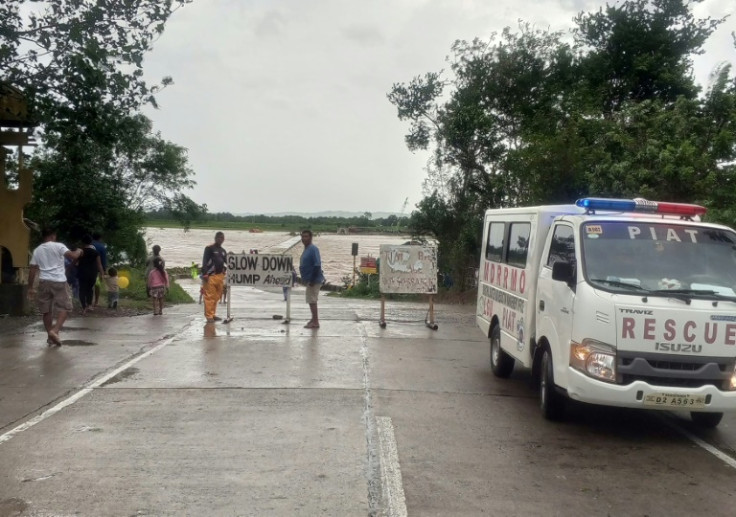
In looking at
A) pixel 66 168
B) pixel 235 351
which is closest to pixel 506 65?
pixel 66 168

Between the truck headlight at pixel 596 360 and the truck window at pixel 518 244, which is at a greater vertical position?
the truck window at pixel 518 244

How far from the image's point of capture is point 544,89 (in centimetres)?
2930

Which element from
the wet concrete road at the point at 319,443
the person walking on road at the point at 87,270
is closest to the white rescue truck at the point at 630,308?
the wet concrete road at the point at 319,443

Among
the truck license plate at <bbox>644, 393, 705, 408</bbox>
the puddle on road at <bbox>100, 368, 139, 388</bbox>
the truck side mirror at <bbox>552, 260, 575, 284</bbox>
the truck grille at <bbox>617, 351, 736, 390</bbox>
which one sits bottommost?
the puddle on road at <bbox>100, 368, 139, 388</bbox>

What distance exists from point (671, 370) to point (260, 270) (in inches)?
410

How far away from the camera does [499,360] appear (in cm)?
1089

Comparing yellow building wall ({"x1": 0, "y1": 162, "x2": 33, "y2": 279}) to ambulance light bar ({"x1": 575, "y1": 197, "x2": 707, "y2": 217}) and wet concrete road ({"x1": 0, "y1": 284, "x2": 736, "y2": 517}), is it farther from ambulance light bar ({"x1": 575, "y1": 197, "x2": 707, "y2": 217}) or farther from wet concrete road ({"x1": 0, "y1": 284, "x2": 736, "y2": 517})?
ambulance light bar ({"x1": 575, "y1": 197, "x2": 707, "y2": 217})

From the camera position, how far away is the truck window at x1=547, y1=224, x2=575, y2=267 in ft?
27.5

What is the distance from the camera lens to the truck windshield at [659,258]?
7805mm

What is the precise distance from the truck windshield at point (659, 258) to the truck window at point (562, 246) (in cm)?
19

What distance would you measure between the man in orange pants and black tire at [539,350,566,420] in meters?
8.65

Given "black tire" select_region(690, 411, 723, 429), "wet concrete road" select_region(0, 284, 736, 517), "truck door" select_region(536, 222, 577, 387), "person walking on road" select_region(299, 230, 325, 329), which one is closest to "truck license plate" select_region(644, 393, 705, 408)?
"wet concrete road" select_region(0, 284, 736, 517)

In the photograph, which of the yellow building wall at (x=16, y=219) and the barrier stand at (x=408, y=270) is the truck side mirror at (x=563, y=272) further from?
the yellow building wall at (x=16, y=219)

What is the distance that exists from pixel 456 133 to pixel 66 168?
1279 centimetres
